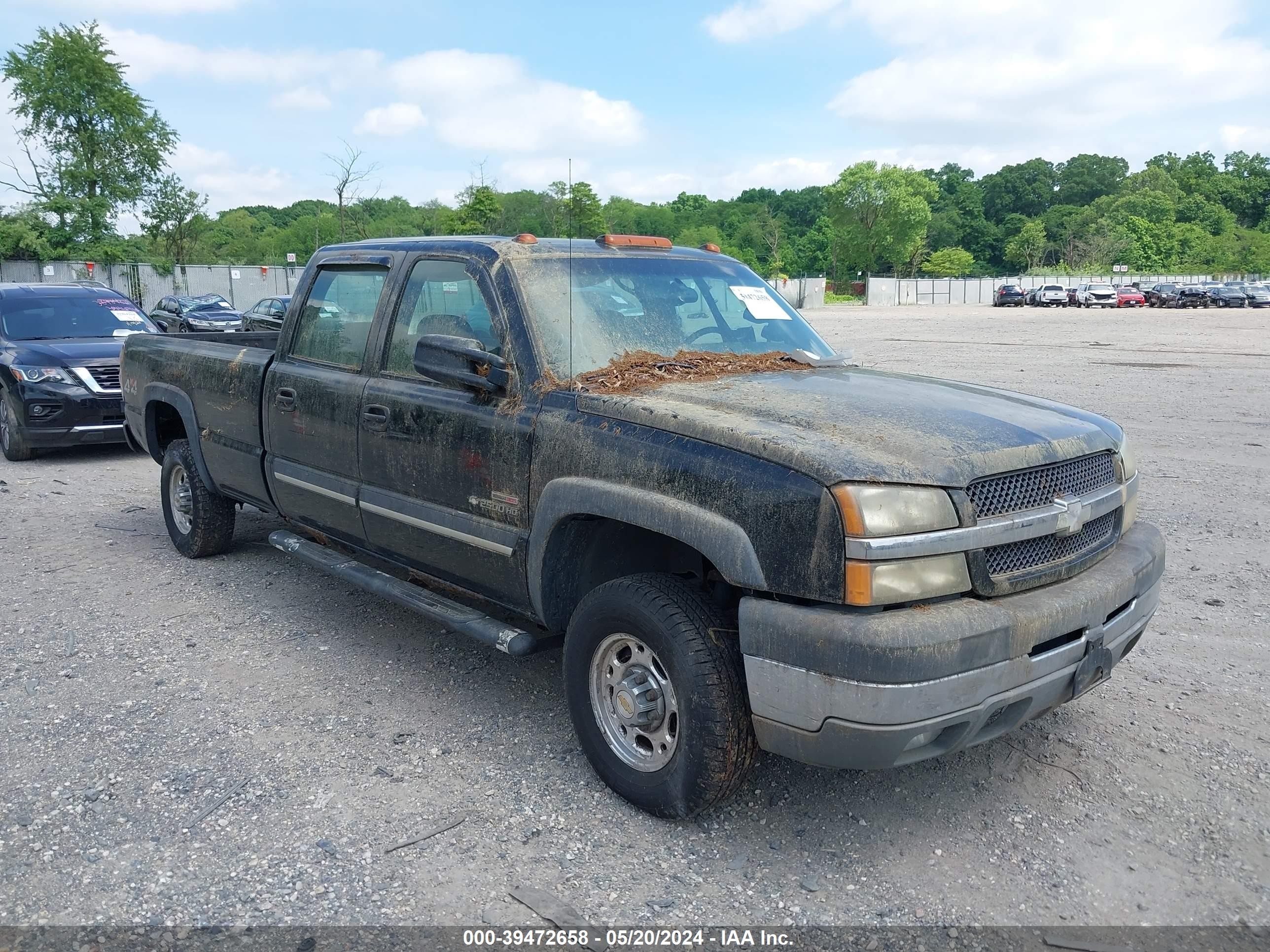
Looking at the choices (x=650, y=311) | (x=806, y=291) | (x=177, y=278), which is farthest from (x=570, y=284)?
(x=806, y=291)

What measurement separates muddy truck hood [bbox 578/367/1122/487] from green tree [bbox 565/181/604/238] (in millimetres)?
1228

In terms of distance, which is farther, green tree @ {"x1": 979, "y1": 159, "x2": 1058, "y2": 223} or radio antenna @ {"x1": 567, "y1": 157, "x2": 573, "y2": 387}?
green tree @ {"x1": 979, "y1": 159, "x2": 1058, "y2": 223}

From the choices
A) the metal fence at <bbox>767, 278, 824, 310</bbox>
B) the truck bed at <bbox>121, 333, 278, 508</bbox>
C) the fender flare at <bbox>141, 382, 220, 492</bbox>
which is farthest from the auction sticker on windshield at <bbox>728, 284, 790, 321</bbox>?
the metal fence at <bbox>767, 278, 824, 310</bbox>

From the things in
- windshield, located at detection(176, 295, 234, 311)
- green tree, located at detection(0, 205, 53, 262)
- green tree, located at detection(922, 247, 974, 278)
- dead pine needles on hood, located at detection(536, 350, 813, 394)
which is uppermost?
green tree, located at detection(922, 247, 974, 278)

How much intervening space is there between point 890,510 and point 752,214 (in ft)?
446

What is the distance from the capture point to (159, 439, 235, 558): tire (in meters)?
6.29

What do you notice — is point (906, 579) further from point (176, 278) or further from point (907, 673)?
point (176, 278)

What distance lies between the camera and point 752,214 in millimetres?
133625

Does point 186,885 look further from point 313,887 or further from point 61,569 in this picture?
point 61,569

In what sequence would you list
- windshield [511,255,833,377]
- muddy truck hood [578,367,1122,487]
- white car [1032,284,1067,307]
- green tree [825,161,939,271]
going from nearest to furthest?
muddy truck hood [578,367,1122,487] → windshield [511,255,833,377] → white car [1032,284,1067,307] → green tree [825,161,939,271]

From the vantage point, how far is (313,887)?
10.0 feet

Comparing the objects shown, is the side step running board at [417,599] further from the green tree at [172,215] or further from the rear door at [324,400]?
the green tree at [172,215]

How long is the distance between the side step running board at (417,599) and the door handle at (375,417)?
69cm

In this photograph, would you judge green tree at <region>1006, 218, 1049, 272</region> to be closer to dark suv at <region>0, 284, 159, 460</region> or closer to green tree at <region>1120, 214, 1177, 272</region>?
green tree at <region>1120, 214, 1177, 272</region>
